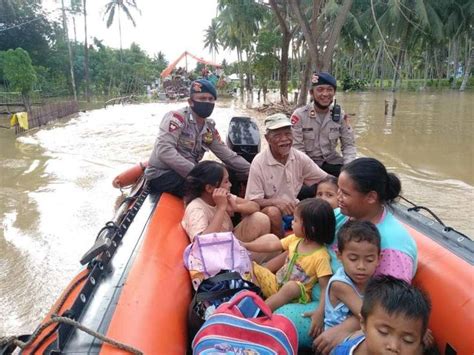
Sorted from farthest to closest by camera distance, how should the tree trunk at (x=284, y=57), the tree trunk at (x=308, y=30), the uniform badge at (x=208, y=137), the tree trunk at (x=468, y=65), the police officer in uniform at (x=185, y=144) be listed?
the tree trunk at (x=468, y=65), the tree trunk at (x=284, y=57), the tree trunk at (x=308, y=30), the uniform badge at (x=208, y=137), the police officer in uniform at (x=185, y=144)

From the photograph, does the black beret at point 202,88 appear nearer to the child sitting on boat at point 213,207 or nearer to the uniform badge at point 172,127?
the uniform badge at point 172,127

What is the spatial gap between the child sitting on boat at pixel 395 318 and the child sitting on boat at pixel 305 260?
0.62m

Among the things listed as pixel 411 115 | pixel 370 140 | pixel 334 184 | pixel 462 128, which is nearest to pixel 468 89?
pixel 411 115

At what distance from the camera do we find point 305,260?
6.96 feet

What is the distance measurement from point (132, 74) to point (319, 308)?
120ft

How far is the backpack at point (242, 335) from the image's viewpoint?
156 cm

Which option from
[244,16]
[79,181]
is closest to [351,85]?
[244,16]

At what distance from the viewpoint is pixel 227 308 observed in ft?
5.50

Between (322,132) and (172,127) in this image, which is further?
(322,132)

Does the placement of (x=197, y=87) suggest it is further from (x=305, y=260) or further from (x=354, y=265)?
(x=354, y=265)

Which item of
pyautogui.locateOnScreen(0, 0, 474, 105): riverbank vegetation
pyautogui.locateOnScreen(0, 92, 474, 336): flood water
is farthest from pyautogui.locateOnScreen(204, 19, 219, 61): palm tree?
pyautogui.locateOnScreen(0, 92, 474, 336): flood water

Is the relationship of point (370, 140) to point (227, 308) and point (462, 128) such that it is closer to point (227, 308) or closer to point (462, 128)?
point (462, 128)

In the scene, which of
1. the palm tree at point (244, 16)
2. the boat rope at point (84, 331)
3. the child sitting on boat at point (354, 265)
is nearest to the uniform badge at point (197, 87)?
the child sitting on boat at point (354, 265)

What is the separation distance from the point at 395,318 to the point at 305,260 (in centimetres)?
78
